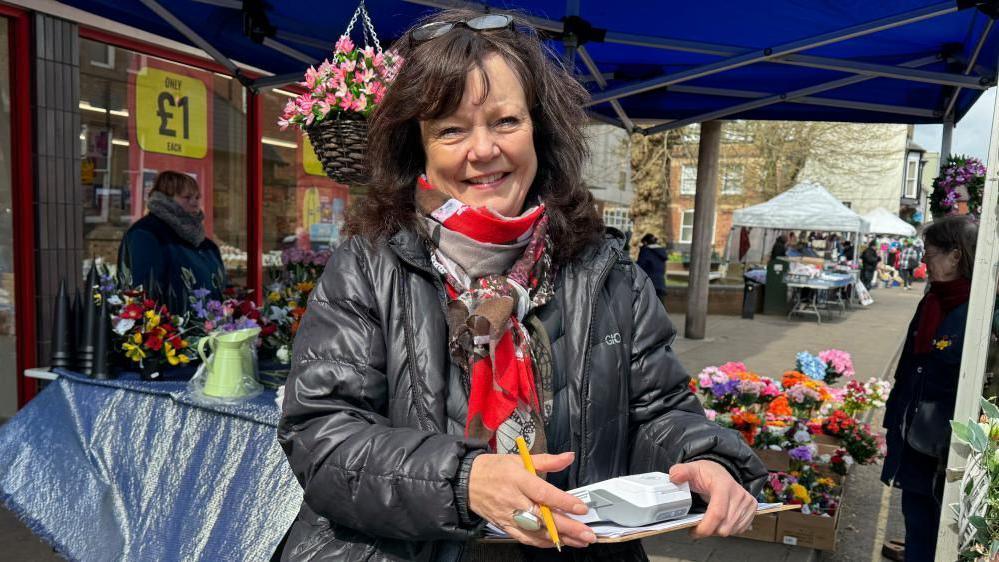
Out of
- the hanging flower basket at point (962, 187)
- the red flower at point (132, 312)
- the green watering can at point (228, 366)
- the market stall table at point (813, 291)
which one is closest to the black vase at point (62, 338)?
the red flower at point (132, 312)

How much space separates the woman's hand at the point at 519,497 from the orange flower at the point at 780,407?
3636mm

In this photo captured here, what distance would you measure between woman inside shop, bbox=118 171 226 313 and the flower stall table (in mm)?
853

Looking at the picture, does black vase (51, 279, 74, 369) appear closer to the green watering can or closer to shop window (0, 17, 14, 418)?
the green watering can

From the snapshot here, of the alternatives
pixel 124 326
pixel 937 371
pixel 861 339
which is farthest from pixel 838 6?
pixel 861 339

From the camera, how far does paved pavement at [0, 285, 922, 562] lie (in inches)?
152

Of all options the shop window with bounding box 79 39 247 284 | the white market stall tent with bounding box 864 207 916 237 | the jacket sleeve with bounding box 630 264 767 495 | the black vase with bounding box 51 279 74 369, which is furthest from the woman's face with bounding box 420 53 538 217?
the white market stall tent with bounding box 864 207 916 237

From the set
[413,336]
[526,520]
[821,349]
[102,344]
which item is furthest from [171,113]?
[821,349]

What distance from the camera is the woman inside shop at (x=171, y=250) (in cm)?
412

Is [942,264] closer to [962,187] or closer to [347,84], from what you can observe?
[962,187]

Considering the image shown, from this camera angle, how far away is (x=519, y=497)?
98cm

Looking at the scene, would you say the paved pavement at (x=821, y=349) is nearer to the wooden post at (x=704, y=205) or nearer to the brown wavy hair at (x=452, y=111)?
the wooden post at (x=704, y=205)

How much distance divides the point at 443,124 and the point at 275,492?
1.92 metres

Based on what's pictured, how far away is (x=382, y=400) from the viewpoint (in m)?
1.22

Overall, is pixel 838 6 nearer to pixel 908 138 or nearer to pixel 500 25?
pixel 500 25
